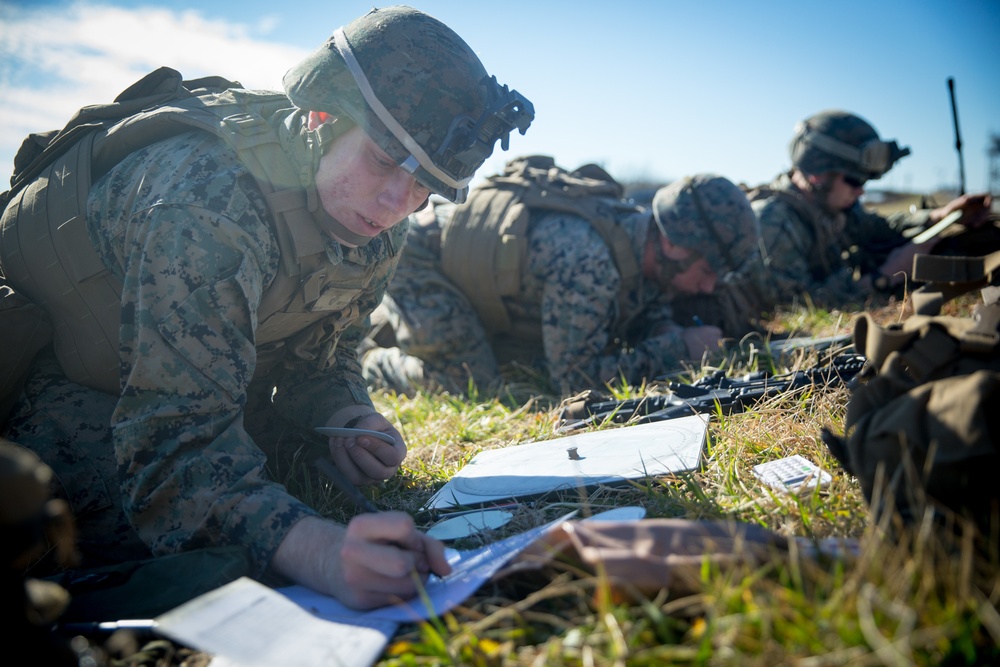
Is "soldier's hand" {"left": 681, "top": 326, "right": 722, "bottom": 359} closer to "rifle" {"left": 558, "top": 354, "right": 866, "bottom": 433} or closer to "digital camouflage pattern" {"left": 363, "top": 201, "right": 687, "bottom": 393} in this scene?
"digital camouflage pattern" {"left": 363, "top": 201, "right": 687, "bottom": 393}

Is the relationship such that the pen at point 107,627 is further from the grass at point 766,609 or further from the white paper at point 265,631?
the grass at point 766,609

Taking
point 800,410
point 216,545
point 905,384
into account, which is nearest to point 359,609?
point 216,545

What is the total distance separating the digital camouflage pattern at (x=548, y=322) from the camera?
4.69 m

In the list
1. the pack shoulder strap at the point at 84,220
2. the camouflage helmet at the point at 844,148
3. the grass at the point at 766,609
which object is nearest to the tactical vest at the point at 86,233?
the pack shoulder strap at the point at 84,220

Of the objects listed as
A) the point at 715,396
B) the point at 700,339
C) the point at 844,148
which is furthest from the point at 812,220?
the point at 715,396

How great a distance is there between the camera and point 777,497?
2.12m

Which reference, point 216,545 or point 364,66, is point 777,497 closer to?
point 216,545

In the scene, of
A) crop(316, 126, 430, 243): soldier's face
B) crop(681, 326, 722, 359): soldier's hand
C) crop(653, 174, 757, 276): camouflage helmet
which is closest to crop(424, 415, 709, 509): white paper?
crop(316, 126, 430, 243): soldier's face

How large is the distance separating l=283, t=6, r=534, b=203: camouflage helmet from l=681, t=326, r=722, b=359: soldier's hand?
2.75 meters

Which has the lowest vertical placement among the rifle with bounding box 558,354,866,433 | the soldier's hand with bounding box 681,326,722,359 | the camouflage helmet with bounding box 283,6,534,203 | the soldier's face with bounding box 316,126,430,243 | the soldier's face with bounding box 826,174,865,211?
the soldier's hand with bounding box 681,326,722,359

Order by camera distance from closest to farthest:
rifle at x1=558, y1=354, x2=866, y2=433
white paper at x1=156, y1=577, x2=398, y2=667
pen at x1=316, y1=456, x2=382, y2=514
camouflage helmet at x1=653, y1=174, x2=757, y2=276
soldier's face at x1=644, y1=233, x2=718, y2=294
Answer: white paper at x1=156, y1=577, x2=398, y2=667, pen at x1=316, y1=456, x2=382, y2=514, rifle at x1=558, y1=354, x2=866, y2=433, camouflage helmet at x1=653, y1=174, x2=757, y2=276, soldier's face at x1=644, y1=233, x2=718, y2=294

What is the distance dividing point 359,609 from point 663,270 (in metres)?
3.83

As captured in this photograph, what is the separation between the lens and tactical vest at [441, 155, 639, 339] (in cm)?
484

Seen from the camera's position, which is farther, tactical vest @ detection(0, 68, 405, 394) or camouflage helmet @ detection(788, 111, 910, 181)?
camouflage helmet @ detection(788, 111, 910, 181)
